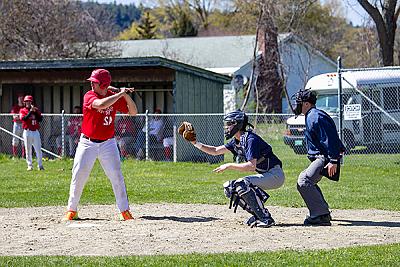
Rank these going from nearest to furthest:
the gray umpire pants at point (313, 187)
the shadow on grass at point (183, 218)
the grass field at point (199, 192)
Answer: the grass field at point (199, 192)
the gray umpire pants at point (313, 187)
the shadow on grass at point (183, 218)

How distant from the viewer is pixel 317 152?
11.0 meters

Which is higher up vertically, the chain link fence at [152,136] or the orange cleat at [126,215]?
the chain link fence at [152,136]

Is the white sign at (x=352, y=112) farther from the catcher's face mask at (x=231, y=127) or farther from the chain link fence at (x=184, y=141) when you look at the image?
the catcher's face mask at (x=231, y=127)

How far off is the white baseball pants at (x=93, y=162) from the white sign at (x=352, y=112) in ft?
34.4

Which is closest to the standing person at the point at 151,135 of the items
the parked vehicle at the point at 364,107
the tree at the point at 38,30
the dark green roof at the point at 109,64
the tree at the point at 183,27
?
the dark green roof at the point at 109,64

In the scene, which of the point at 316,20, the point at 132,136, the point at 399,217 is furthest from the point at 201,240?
the point at 316,20

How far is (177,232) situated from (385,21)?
19.7m

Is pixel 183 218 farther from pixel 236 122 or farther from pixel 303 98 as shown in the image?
pixel 303 98

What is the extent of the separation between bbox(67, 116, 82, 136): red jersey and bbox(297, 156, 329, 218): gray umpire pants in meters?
15.1

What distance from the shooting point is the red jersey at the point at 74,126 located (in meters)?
25.5

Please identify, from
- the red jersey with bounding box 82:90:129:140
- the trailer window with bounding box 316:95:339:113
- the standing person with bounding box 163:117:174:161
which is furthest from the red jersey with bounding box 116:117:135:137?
the red jersey with bounding box 82:90:129:140

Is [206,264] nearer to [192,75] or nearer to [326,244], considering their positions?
[326,244]

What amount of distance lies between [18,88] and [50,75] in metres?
2.44

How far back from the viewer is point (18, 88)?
94.2ft
